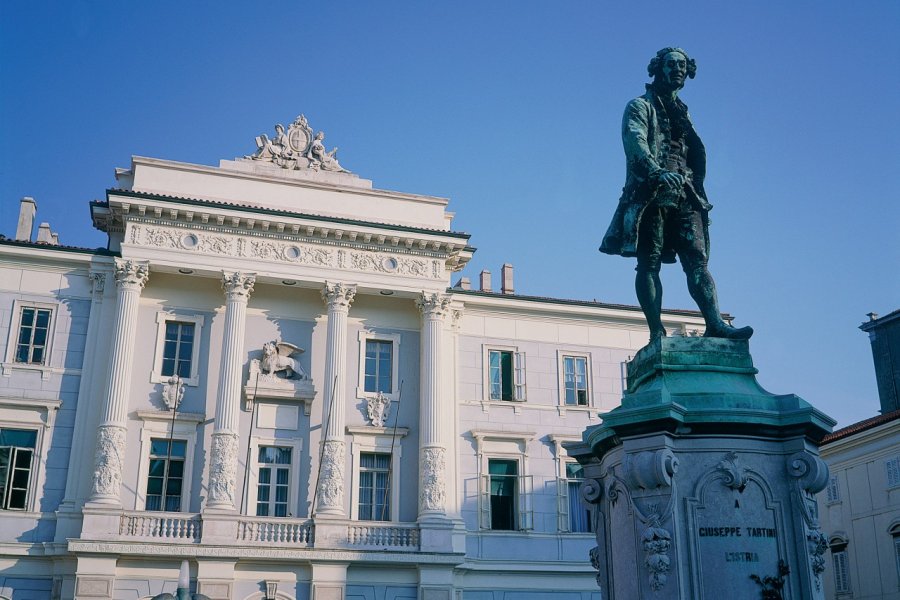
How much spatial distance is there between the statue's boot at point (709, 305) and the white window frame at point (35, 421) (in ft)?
82.1

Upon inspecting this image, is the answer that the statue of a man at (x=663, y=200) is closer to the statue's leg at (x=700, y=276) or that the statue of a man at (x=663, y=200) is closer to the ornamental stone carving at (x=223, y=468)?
the statue's leg at (x=700, y=276)

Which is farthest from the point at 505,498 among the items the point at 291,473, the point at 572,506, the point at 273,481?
the point at 273,481

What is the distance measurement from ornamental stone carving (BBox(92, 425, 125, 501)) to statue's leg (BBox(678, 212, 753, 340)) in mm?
23118

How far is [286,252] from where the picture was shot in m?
32.2

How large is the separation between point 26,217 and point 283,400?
12385 mm

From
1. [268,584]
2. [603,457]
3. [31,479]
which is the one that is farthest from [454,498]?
[603,457]

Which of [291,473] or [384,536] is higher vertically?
[291,473]

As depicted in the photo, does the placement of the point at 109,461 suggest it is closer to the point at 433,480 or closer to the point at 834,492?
the point at 433,480

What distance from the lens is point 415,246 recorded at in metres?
33.3

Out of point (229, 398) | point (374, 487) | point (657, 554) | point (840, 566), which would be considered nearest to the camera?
point (657, 554)

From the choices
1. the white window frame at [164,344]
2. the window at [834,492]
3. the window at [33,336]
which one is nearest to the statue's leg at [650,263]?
the white window frame at [164,344]

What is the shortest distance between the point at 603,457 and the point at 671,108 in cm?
370

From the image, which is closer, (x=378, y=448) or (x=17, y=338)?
(x=17, y=338)

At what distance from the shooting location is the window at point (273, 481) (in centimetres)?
3084
